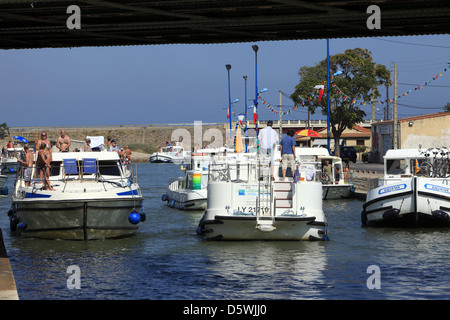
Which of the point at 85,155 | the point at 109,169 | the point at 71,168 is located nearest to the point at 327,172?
the point at 109,169

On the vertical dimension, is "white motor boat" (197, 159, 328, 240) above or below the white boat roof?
below

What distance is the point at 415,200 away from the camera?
23609 millimetres

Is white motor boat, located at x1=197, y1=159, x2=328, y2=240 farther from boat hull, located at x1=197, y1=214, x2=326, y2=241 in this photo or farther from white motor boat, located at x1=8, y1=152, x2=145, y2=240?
white motor boat, located at x1=8, y1=152, x2=145, y2=240

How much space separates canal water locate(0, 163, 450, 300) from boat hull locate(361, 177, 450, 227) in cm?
41

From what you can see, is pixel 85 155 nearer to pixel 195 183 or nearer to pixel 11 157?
pixel 195 183

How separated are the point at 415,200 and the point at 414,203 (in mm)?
116

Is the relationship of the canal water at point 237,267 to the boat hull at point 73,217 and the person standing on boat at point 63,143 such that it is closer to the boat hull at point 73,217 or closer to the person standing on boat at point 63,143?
the boat hull at point 73,217

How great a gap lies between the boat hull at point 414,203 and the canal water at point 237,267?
412mm

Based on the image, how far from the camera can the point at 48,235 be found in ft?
69.3

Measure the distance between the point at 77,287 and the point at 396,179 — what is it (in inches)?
545

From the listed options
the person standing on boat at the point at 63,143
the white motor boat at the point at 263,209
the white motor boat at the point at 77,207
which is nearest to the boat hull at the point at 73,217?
the white motor boat at the point at 77,207

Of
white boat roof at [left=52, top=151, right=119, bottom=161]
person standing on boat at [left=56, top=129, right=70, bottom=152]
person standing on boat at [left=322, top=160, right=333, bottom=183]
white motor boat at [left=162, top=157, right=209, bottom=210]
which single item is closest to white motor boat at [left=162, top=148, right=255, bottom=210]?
white motor boat at [left=162, top=157, right=209, bottom=210]

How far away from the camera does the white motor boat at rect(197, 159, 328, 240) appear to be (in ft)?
67.7
